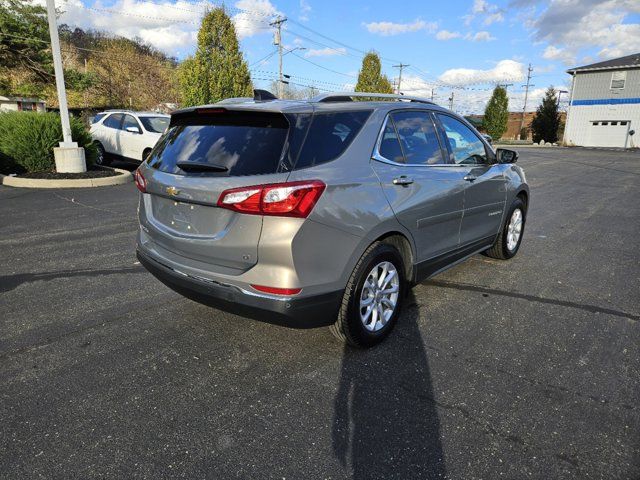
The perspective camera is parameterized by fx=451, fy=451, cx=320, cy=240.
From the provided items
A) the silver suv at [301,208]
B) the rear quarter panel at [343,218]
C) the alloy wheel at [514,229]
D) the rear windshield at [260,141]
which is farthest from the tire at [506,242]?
the rear windshield at [260,141]

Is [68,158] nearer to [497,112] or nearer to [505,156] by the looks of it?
[505,156]

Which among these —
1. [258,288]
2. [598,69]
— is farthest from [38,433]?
[598,69]

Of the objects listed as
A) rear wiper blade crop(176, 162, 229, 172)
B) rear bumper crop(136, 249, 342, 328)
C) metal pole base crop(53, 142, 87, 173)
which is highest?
rear wiper blade crop(176, 162, 229, 172)

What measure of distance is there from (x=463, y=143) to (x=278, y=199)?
2.57 metres

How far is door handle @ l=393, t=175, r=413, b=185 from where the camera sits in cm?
329

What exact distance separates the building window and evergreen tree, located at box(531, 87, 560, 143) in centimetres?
574

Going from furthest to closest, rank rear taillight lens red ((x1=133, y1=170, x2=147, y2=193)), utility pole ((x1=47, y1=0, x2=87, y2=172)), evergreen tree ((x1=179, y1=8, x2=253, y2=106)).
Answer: evergreen tree ((x1=179, y1=8, x2=253, y2=106))
utility pole ((x1=47, y1=0, x2=87, y2=172))
rear taillight lens red ((x1=133, y1=170, x2=147, y2=193))

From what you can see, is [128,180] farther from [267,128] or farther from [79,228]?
[267,128]

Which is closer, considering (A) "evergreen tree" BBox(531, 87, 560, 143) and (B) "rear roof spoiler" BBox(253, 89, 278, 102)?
(B) "rear roof spoiler" BBox(253, 89, 278, 102)

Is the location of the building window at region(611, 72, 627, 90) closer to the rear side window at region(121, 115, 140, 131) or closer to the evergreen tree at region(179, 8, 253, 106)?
the evergreen tree at region(179, 8, 253, 106)

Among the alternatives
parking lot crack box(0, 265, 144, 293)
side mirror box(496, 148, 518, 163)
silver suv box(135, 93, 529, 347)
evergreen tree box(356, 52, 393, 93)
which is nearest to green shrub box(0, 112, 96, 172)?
parking lot crack box(0, 265, 144, 293)

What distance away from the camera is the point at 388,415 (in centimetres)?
255

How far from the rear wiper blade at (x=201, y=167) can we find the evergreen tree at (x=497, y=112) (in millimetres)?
49259

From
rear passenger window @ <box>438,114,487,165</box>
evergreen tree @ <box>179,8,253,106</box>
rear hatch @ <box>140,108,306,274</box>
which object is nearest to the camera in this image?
rear hatch @ <box>140,108,306,274</box>
